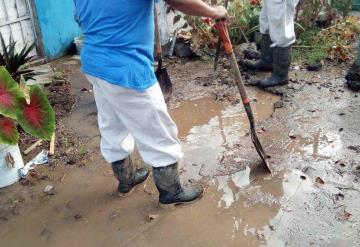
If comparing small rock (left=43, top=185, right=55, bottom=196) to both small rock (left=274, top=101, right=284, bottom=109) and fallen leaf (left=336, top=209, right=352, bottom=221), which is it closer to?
fallen leaf (left=336, top=209, right=352, bottom=221)

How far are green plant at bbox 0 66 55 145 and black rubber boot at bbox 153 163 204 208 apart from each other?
906 mm

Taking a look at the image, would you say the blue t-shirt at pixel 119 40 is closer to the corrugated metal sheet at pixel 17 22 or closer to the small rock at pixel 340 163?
the small rock at pixel 340 163

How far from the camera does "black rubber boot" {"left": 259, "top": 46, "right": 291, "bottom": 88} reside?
4.71m

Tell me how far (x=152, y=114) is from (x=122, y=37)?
19.7 inches

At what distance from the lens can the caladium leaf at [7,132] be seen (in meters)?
A: 3.01

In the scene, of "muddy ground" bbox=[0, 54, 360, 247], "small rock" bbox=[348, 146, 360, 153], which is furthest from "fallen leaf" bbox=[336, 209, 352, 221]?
"small rock" bbox=[348, 146, 360, 153]

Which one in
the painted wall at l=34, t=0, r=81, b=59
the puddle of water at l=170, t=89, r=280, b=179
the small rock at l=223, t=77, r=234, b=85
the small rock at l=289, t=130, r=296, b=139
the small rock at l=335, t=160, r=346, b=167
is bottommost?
the puddle of water at l=170, t=89, r=280, b=179

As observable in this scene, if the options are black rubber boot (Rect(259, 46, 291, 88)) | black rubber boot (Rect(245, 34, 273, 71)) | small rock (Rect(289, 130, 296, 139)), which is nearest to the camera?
small rock (Rect(289, 130, 296, 139))

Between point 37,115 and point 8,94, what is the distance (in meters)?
0.27

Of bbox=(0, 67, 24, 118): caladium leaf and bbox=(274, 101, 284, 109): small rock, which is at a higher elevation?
bbox=(0, 67, 24, 118): caladium leaf

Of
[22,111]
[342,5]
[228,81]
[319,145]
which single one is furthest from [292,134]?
[342,5]

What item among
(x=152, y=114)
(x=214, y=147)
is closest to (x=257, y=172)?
(x=214, y=147)

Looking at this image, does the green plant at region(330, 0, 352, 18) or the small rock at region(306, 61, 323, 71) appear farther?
the green plant at region(330, 0, 352, 18)

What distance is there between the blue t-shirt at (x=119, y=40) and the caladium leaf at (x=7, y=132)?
857 millimetres
